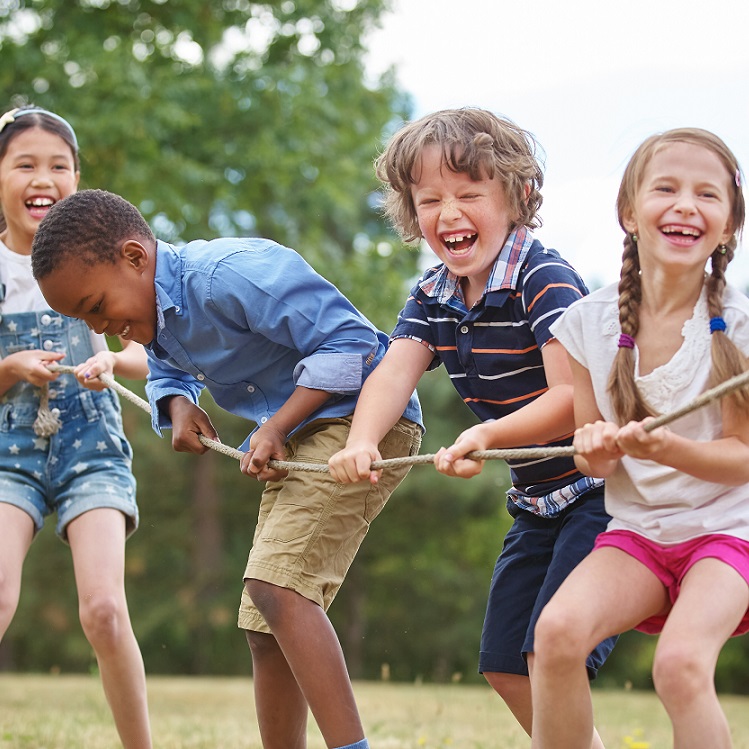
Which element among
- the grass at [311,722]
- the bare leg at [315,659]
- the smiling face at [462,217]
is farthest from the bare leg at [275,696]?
the grass at [311,722]

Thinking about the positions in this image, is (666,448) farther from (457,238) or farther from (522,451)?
(457,238)

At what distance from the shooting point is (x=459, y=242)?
10.0ft

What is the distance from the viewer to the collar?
2.97 metres

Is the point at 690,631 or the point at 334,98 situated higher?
the point at 334,98

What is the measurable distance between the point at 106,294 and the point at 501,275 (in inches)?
44.0

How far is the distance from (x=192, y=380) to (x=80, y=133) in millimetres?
7843

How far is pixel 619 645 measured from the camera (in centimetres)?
1958

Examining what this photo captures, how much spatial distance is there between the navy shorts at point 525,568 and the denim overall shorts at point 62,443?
4.38ft

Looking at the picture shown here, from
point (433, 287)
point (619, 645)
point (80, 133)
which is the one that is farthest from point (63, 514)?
point (619, 645)

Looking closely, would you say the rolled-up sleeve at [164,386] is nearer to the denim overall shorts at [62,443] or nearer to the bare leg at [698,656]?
the denim overall shorts at [62,443]

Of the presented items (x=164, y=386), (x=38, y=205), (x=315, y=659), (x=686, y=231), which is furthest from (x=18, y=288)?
(x=686, y=231)

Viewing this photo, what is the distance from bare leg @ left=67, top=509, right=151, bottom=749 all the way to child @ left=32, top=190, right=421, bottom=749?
50 centimetres

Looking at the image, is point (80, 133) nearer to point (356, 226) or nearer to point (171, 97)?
point (171, 97)

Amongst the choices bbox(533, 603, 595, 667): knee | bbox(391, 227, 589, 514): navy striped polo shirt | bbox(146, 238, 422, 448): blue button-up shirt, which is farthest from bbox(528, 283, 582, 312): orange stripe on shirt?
bbox(533, 603, 595, 667): knee
